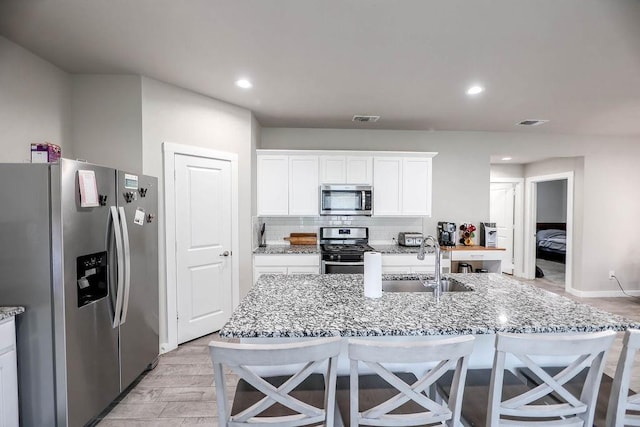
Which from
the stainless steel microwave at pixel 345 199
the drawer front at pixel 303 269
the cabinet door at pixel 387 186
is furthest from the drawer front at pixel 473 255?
the drawer front at pixel 303 269

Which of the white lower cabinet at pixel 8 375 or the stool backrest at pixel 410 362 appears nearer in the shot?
the stool backrest at pixel 410 362

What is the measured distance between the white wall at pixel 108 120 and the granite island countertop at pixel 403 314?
1.96 m

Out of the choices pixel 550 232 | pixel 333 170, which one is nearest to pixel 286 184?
pixel 333 170

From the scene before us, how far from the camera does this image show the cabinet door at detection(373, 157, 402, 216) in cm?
438

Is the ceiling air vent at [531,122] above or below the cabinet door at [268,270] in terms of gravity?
above

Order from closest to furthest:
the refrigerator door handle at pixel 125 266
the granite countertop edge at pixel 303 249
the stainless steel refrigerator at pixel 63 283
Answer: the stainless steel refrigerator at pixel 63 283, the refrigerator door handle at pixel 125 266, the granite countertop edge at pixel 303 249

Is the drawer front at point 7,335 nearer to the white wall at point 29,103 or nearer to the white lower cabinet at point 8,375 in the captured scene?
the white lower cabinet at point 8,375

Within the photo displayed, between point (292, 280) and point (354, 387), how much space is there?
4.13ft

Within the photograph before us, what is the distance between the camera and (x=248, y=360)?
1.06 meters

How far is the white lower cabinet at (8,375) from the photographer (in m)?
1.66

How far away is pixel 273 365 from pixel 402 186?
3.68 metres

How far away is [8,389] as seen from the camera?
5.59ft

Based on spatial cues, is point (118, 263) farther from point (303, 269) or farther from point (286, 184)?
point (286, 184)

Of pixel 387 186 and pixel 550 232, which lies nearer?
pixel 387 186
